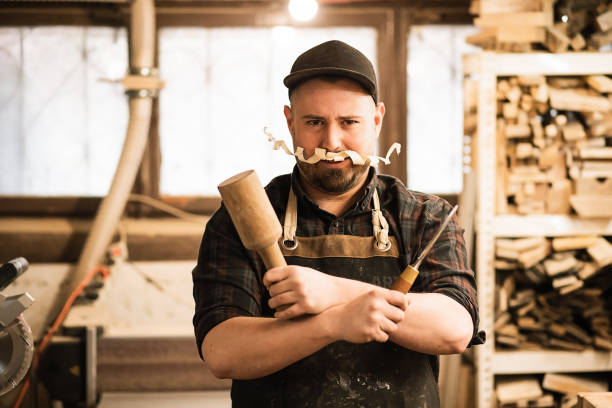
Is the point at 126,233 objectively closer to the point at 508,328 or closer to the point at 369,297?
the point at 508,328

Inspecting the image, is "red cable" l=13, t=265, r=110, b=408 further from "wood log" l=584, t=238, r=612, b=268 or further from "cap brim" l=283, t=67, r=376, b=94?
"wood log" l=584, t=238, r=612, b=268

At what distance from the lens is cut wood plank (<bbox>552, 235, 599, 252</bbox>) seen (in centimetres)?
330

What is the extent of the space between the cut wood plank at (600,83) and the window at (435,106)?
96 centimetres

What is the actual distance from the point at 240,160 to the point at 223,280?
2605mm

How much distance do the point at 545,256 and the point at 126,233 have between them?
243 cm

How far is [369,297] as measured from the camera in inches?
54.1

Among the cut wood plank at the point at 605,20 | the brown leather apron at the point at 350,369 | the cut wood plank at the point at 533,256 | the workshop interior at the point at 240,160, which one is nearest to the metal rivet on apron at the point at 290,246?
the brown leather apron at the point at 350,369

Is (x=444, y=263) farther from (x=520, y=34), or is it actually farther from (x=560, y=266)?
(x=520, y=34)

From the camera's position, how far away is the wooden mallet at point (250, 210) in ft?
4.39

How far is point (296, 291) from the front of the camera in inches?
54.7

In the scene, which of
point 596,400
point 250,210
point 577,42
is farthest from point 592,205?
point 250,210

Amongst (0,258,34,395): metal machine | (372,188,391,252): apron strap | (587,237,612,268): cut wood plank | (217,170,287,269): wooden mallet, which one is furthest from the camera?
(587,237,612,268): cut wood plank

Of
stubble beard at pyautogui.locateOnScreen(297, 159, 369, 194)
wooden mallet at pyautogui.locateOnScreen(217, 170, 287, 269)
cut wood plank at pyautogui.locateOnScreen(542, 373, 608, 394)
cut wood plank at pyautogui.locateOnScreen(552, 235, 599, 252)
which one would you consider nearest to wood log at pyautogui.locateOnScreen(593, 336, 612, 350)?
cut wood plank at pyautogui.locateOnScreen(542, 373, 608, 394)

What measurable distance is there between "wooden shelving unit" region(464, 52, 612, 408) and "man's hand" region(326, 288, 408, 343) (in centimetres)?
205
